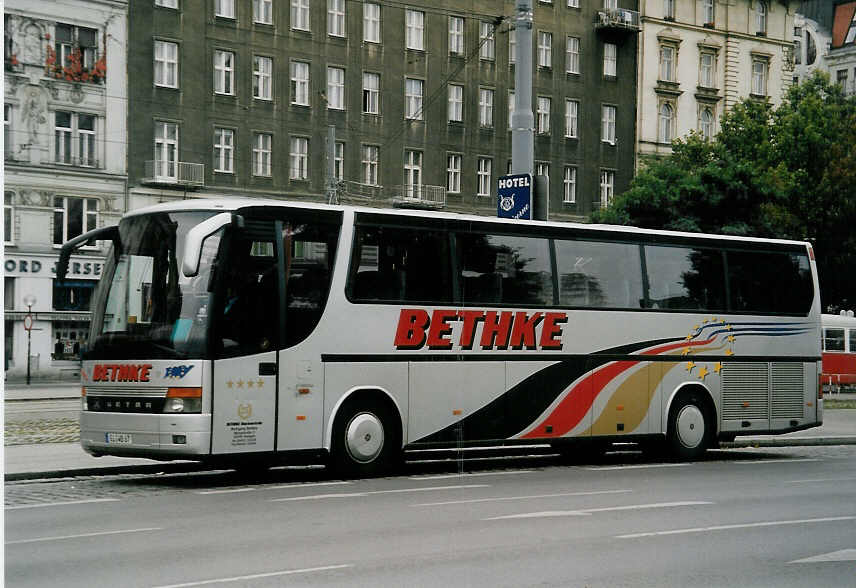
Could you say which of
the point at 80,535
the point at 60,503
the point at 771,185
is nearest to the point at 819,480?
the point at 60,503

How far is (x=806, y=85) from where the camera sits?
216 ft

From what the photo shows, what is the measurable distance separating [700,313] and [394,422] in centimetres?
608

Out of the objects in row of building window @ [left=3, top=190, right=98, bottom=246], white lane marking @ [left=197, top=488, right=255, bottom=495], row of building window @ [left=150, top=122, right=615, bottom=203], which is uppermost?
row of building window @ [left=150, top=122, right=615, bottom=203]

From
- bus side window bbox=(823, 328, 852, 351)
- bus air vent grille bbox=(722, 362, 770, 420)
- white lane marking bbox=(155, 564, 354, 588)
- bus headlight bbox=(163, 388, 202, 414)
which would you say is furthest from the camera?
bus side window bbox=(823, 328, 852, 351)

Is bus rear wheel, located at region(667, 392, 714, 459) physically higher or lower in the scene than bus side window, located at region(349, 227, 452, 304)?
lower

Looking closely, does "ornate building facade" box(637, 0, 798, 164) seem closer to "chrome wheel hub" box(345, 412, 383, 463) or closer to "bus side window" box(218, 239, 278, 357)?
"chrome wheel hub" box(345, 412, 383, 463)

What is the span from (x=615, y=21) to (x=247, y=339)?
170 ft

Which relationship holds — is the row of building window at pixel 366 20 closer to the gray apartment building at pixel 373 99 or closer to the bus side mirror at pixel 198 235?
the gray apartment building at pixel 373 99

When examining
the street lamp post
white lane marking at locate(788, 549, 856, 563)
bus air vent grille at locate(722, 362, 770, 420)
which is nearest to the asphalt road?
white lane marking at locate(788, 549, 856, 563)

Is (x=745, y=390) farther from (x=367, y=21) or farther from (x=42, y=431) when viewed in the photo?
(x=367, y=21)

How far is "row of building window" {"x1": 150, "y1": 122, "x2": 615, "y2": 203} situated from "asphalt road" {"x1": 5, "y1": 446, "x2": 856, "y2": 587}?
113 ft

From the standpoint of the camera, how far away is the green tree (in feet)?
154

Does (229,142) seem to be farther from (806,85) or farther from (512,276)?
(512,276)

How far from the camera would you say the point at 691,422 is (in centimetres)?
2089
